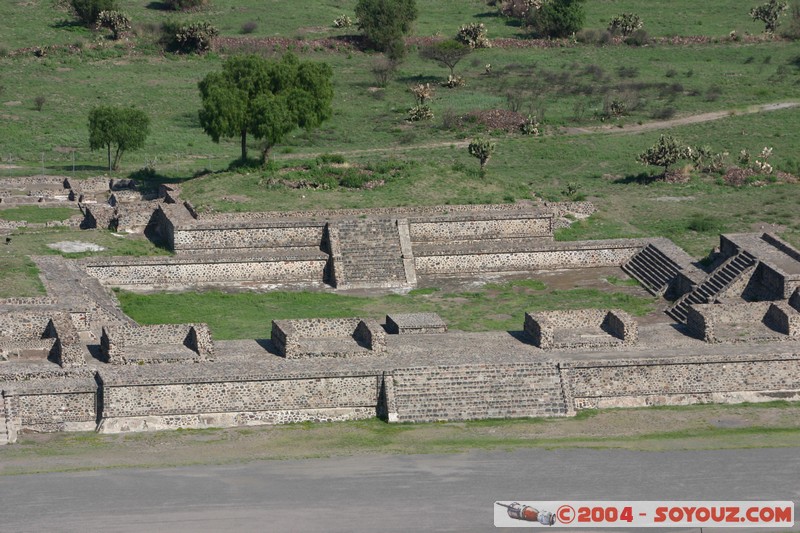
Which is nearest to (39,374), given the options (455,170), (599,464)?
(599,464)

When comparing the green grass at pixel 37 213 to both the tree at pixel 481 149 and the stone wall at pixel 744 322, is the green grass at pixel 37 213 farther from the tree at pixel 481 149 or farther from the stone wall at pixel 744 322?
the stone wall at pixel 744 322

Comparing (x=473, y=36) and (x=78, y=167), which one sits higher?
(x=473, y=36)

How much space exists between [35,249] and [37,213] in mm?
8200

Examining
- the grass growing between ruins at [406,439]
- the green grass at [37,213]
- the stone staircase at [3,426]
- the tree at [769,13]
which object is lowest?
the grass growing between ruins at [406,439]

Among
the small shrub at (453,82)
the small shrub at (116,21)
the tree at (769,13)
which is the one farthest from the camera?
the tree at (769,13)

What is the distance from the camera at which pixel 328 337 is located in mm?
52906

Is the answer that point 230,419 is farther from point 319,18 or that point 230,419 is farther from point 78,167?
point 319,18

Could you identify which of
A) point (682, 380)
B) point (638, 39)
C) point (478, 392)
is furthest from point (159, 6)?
point (682, 380)

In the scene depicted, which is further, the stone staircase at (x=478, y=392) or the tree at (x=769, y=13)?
the tree at (x=769, y=13)

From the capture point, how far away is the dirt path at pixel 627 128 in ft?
273

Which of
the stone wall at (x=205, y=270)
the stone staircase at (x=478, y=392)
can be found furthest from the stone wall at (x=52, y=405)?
the stone wall at (x=205, y=270)

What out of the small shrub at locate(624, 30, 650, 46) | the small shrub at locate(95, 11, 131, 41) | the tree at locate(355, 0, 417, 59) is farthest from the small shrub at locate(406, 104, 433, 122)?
the small shrub at locate(95, 11, 131, 41)

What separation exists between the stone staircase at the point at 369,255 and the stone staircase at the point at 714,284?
10.5 m

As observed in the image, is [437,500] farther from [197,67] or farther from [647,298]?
[197,67]
